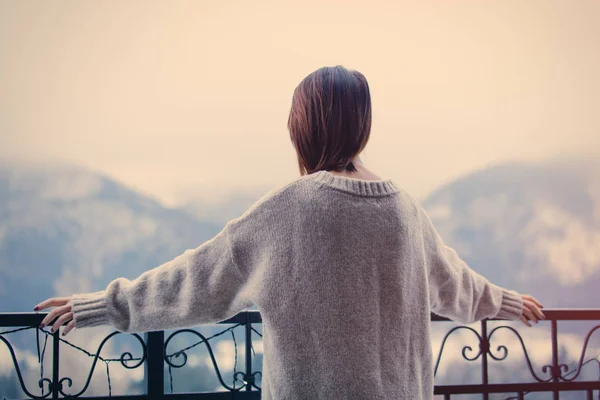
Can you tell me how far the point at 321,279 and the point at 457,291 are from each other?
46 centimetres

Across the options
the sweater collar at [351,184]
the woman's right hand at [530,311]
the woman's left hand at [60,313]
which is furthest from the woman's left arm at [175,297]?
the woman's right hand at [530,311]

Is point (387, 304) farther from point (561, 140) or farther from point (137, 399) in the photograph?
point (561, 140)

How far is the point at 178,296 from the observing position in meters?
0.94

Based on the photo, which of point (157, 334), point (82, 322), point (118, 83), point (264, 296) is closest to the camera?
point (264, 296)

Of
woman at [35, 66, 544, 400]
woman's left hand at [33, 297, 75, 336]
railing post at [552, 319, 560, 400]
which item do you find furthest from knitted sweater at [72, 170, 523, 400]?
railing post at [552, 319, 560, 400]

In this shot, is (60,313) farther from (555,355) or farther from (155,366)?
(555,355)

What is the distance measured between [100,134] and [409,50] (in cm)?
170

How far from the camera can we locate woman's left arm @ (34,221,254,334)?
0.91m

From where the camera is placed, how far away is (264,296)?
2.78ft

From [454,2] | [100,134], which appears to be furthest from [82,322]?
[454,2]

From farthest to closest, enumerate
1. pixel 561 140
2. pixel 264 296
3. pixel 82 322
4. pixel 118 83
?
1. pixel 561 140
2. pixel 118 83
3. pixel 82 322
4. pixel 264 296

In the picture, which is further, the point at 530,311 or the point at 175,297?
the point at 530,311

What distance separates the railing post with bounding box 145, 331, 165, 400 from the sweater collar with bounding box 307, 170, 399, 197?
0.78 metres

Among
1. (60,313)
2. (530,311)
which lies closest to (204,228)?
(60,313)
